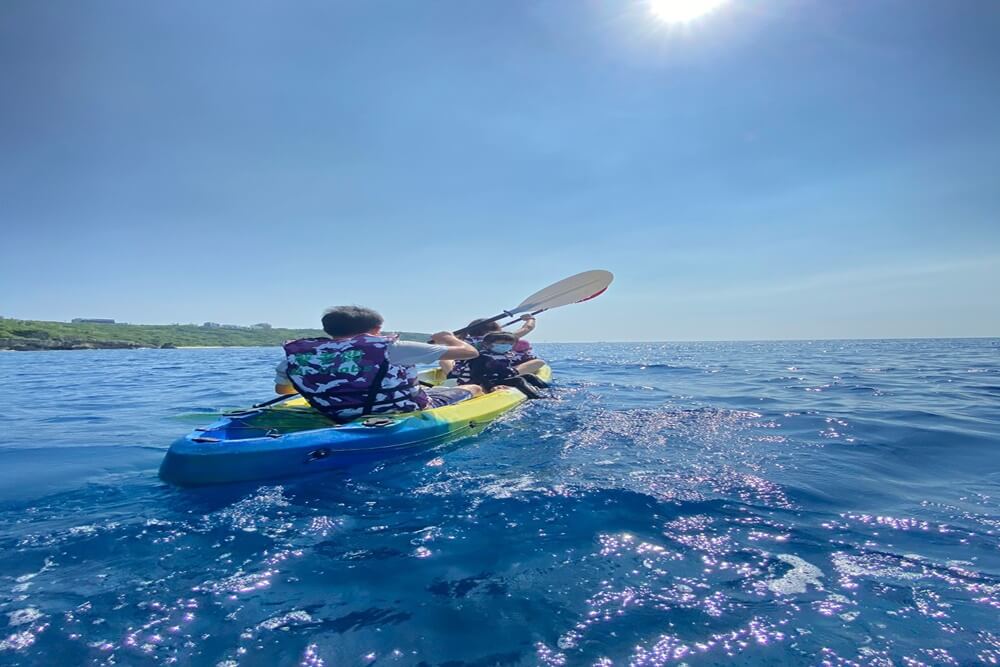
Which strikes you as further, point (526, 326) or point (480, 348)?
point (526, 326)

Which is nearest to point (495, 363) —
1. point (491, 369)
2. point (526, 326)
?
point (491, 369)

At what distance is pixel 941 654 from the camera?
2076mm

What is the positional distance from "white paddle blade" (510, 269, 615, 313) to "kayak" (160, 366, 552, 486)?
596cm

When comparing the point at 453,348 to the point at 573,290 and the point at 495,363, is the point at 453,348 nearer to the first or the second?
the point at 495,363

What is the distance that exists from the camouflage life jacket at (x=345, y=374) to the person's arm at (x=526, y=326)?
6565 mm

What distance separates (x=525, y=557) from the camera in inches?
117

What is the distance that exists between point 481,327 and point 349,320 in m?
5.21

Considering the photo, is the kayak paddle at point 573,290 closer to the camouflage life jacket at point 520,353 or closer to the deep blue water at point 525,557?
the camouflage life jacket at point 520,353

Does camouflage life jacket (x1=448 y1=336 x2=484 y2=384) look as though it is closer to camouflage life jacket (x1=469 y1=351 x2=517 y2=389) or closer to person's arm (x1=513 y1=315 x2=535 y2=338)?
camouflage life jacket (x1=469 y1=351 x2=517 y2=389)

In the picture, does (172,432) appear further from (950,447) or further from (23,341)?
(23,341)

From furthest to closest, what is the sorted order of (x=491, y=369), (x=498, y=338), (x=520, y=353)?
(x=520, y=353)
(x=498, y=338)
(x=491, y=369)

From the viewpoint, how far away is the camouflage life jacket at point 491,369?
958cm

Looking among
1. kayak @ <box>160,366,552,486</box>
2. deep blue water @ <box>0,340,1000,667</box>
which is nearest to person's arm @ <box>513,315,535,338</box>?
kayak @ <box>160,366,552,486</box>

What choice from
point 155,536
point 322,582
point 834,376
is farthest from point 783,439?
point 834,376
